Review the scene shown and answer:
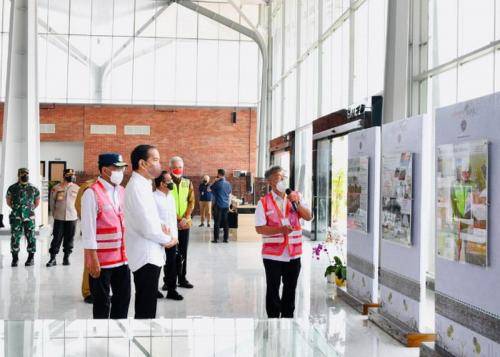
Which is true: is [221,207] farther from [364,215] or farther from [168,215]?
[168,215]

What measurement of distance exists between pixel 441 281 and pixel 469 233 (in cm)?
63

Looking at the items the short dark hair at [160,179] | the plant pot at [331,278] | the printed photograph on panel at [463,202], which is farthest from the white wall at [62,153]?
the printed photograph on panel at [463,202]

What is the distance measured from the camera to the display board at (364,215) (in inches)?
263

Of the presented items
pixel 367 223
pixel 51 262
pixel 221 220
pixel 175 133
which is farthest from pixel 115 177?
pixel 175 133

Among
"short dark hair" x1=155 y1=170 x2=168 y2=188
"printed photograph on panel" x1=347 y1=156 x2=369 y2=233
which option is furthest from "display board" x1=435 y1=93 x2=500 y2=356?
"short dark hair" x1=155 y1=170 x2=168 y2=188

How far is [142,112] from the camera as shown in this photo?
2636cm

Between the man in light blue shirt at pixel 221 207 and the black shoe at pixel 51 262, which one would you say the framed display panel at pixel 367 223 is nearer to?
the black shoe at pixel 51 262

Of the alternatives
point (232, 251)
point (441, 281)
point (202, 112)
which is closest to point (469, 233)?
point (441, 281)

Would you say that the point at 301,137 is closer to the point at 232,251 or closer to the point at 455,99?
the point at 232,251

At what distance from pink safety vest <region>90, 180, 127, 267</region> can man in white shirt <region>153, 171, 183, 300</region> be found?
0.41 m

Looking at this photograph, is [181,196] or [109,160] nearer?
[109,160]

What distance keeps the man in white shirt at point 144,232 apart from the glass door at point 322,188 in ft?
33.9

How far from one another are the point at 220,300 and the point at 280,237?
91.2 inches

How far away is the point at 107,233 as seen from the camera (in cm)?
484
